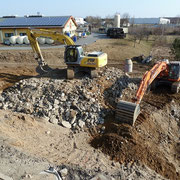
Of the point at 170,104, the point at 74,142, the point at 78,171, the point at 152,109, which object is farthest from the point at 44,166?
the point at 170,104

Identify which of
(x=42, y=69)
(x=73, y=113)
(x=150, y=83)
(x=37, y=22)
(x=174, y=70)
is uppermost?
(x=37, y=22)

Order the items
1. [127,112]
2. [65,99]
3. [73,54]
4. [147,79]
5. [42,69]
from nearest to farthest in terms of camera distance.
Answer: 1. [127,112]
2. [147,79]
3. [65,99]
4. [73,54]
5. [42,69]

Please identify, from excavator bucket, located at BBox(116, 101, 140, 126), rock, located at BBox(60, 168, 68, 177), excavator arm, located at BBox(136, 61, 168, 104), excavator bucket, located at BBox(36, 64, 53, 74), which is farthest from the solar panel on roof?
rock, located at BBox(60, 168, 68, 177)

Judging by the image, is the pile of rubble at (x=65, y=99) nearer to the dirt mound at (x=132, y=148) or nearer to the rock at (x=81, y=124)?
the rock at (x=81, y=124)

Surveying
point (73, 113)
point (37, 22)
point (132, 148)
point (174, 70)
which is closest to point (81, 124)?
point (73, 113)

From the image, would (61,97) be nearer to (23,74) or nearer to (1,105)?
(1,105)

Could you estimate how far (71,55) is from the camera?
1295 cm

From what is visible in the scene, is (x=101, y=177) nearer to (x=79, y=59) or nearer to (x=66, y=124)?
(x=66, y=124)

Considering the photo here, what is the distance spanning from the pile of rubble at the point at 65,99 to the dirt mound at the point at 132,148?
1.30m

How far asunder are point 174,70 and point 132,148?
22.3 ft

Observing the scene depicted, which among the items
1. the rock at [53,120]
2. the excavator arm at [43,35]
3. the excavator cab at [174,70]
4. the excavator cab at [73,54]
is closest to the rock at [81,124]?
the rock at [53,120]

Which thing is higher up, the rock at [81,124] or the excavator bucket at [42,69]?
the excavator bucket at [42,69]

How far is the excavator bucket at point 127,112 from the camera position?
8.44m

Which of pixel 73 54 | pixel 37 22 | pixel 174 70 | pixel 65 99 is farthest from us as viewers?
pixel 37 22
